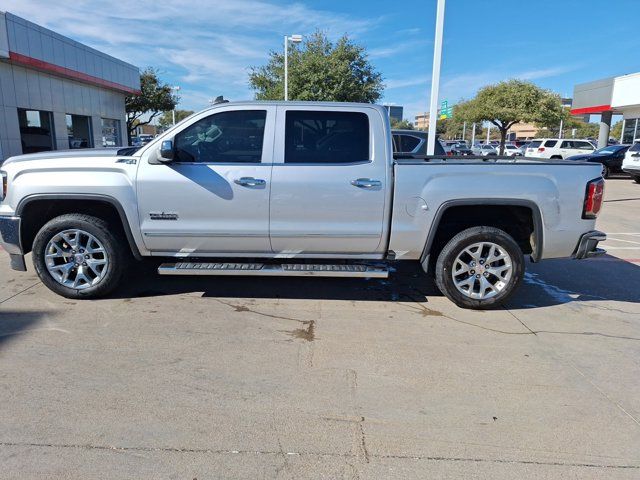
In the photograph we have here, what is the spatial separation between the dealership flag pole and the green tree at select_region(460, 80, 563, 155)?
2749 cm

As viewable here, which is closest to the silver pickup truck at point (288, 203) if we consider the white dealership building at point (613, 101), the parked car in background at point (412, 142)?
the parked car in background at point (412, 142)

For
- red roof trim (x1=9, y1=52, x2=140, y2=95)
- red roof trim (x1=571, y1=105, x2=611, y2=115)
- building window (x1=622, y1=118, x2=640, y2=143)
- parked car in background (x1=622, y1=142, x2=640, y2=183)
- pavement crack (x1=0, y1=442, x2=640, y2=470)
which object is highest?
red roof trim (x1=9, y1=52, x2=140, y2=95)

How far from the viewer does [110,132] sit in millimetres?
26156

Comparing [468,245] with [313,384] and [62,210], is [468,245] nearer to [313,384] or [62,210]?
[313,384]

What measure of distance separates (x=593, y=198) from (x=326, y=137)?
2688mm

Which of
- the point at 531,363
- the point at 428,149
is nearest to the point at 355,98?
the point at 428,149

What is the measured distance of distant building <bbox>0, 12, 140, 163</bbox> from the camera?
55.1 ft

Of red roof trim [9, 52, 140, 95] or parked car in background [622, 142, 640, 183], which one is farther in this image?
parked car in background [622, 142, 640, 183]

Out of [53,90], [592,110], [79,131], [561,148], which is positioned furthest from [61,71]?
[592,110]

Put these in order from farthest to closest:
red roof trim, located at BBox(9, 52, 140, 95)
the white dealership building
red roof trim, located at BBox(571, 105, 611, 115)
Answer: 1. red roof trim, located at BBox(571, 105, 611, 115)
2. the white dealership building
3. red roof trim, located at BBox(9, 52, 140, 95)

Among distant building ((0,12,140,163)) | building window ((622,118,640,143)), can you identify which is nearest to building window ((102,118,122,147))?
distant building ((0,12,140,163))

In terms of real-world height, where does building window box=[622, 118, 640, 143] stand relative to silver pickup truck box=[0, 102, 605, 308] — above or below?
above

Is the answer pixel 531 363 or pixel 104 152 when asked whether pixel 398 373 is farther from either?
pixel 104 152

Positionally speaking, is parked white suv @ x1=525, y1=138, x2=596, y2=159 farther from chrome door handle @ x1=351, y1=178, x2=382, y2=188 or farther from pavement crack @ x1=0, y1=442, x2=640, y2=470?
pavement crack @ x1=0, y1=442, x2=640, y2=470
